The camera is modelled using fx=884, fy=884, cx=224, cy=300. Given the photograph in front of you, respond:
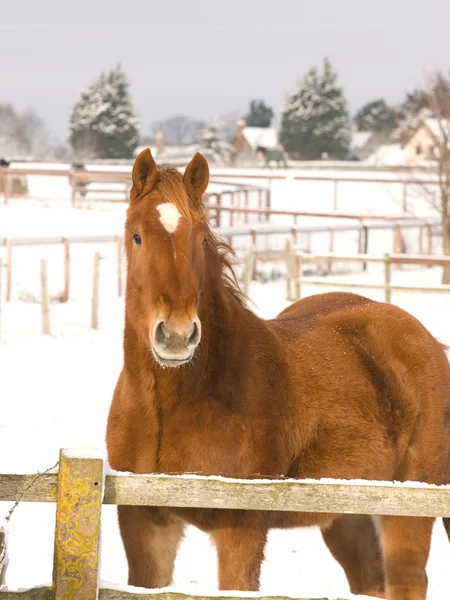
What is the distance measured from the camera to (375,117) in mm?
95438

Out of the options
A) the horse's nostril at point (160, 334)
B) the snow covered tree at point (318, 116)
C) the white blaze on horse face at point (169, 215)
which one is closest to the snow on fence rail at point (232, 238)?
the white blaze on horse face at point (169, 215)

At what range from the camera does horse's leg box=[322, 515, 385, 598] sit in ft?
16.2

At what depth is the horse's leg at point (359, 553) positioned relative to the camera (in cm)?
495

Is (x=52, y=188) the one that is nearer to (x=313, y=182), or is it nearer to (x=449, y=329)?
(x=313, y=182)

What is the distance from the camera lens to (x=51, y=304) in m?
16.3

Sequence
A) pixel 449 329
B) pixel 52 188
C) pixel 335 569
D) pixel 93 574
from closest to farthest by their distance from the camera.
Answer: pixel 93 574
pixel 335 569
pixel 449 329
pixel 52 188

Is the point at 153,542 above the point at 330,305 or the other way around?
the other way around

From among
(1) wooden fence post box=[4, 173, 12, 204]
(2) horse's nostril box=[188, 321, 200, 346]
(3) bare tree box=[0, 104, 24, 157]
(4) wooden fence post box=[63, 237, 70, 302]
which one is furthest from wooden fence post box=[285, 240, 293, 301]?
(3) bare tree box=[0, 104, 24, 157]

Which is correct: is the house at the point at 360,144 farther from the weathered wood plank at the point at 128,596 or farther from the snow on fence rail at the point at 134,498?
the weathered wood plank at the point at 128,596

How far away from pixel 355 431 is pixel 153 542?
108 centimetres

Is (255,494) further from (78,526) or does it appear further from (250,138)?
(250,138)

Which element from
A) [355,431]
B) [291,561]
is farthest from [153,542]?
[291,561]

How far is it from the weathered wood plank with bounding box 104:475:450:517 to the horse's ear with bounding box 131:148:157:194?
1351 millimetres

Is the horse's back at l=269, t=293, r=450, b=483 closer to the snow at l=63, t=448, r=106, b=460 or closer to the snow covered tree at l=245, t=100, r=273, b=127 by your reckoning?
the snow at l=63, t=448, r=106, b=460
